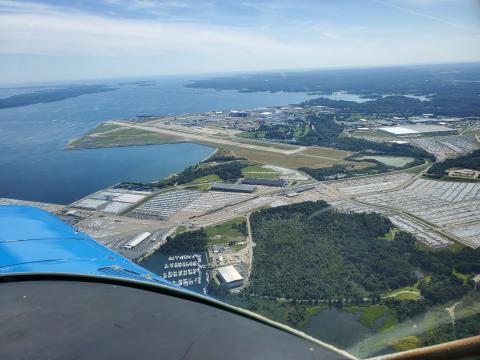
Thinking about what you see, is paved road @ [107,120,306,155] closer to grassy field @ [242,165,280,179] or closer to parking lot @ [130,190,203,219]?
grassy field @ [242,165,280,179]

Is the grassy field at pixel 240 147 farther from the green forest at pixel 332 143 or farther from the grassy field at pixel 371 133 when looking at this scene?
the grassy field at pixel 371 133

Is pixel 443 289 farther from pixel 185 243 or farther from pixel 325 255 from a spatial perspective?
pixel 185 243

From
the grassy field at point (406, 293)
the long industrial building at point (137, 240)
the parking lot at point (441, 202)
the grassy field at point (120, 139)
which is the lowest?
the grassy field at point (406, 293)

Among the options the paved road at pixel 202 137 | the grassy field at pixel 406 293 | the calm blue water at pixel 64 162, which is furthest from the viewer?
the paved road at pixel 202 137

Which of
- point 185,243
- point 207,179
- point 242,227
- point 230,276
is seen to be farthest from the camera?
point 207,179

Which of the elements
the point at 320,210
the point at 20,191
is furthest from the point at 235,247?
the point at 20,191

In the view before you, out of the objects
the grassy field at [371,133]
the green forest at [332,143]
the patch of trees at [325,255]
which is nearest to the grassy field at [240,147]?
the green forest at [332,143]

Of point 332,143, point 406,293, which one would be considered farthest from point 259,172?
point 406,293

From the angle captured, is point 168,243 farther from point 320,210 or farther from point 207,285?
point 320,210
